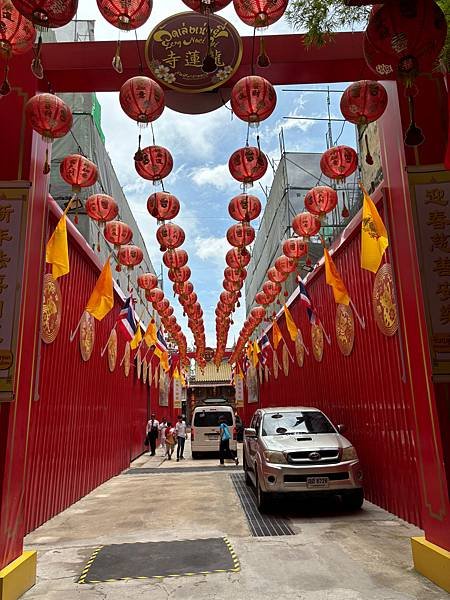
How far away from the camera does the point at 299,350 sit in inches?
621

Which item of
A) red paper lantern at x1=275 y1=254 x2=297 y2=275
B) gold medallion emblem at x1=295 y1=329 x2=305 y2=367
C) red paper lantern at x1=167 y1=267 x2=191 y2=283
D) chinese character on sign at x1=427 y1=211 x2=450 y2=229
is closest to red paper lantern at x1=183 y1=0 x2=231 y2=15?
chinese character on sign at x1=427 y1=211 x2=450 y2=229

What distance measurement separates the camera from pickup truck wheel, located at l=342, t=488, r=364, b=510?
7998 millimetres

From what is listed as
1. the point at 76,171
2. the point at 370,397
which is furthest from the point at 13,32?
the point at 370,397

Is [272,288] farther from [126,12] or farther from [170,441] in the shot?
[126,12]

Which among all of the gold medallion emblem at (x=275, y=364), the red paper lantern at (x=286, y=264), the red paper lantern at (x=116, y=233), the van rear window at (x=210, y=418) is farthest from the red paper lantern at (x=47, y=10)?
the van rear window at (x=210, y=418)

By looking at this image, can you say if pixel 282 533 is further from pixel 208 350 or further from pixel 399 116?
pixel 208 350

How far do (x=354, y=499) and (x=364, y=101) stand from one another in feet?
20.4

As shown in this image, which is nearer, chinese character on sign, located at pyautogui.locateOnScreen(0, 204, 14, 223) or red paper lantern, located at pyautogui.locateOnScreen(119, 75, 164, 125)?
chinese character on sign, located at pyautogui.locateOnScreen(0, 204, 14, 223)

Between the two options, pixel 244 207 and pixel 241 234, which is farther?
pixel 241 234

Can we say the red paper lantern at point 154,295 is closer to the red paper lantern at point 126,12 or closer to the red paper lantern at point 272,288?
the red paper lantern at point 272,288

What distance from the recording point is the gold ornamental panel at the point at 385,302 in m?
7.68

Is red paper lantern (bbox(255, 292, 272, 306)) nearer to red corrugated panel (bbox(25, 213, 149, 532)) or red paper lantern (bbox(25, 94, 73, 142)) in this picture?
red corrugated panel (bbox(25, 213, 149, 532))

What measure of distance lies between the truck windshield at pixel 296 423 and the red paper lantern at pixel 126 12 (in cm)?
690

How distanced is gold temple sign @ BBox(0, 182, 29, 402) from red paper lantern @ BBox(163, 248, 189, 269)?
7.13 meters
